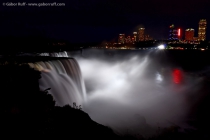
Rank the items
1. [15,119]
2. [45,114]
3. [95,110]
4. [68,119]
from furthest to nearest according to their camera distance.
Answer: [95,110], [68,119], [45,114], [15,119]

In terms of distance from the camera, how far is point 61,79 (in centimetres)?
1212

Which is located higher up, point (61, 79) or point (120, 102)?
point (61, 79)

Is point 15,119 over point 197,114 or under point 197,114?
over

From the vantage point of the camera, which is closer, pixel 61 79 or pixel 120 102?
pixel 61 79

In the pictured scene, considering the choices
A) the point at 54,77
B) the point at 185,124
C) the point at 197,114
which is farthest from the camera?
the point at 197,114

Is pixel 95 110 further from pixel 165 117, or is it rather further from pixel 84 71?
pixel 84 71

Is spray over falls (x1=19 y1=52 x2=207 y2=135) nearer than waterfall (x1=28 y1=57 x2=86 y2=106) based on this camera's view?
No

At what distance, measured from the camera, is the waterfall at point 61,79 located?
10.5 meters

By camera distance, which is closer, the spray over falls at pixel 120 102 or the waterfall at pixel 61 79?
the waterfall at pixel 61 79

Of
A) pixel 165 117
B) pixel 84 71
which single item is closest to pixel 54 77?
pixel 165 117

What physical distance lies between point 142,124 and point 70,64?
7.63 m

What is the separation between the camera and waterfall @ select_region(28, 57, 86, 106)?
10492 mm

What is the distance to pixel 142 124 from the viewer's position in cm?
1184

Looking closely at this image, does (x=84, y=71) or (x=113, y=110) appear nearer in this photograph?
(x=113, y=110)
